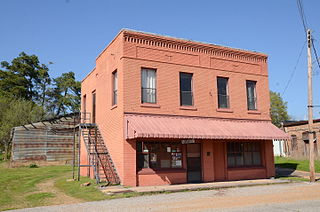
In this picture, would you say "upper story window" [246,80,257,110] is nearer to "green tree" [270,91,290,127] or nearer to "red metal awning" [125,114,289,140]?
"red metal awning" [125,114,289,140]

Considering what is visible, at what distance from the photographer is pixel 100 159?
17.8 m

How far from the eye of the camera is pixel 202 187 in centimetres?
1499

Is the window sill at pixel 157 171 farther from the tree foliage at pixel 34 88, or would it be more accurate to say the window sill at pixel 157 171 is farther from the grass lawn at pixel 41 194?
the tree foliage at pixel 34 88

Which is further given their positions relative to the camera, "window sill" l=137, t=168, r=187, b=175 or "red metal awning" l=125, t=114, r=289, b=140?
"window sill" l=137, t=168, r=187, b=175

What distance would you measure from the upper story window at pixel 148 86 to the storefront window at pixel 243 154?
556cm

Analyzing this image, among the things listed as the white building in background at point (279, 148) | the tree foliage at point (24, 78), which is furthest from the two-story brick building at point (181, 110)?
the tree foliage at point (24, 78)

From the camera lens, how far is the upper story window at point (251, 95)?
67.4 feet

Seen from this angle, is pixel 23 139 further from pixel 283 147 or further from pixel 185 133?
pixel 283 147

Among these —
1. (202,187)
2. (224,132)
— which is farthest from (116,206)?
(224,132)

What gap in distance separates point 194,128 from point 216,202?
585cm

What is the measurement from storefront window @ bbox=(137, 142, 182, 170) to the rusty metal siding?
19264 millimetres

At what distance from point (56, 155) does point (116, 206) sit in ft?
79.2

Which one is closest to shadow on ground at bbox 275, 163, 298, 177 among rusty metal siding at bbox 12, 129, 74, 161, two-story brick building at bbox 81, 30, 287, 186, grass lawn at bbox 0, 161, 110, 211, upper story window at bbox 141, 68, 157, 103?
two-story brick building at bbox 81, 30, 287, 186

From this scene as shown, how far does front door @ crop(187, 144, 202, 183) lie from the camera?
57.5 feet
